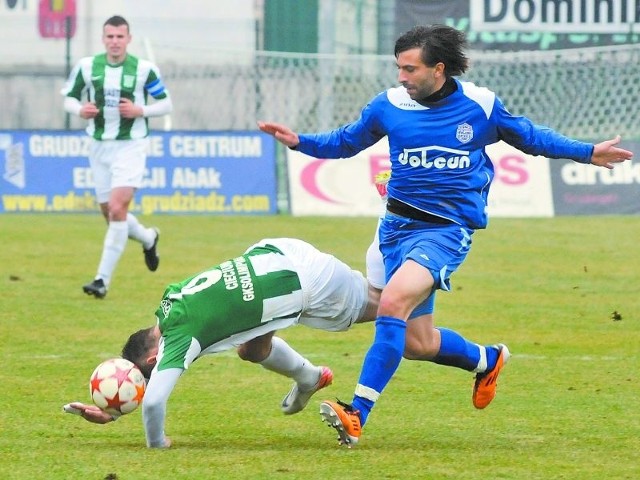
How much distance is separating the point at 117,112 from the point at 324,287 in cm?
640

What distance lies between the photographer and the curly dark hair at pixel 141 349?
655 centimetres

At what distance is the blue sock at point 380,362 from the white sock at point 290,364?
567 millimetres

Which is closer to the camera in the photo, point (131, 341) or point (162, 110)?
point (131, 341)

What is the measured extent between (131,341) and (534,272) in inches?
308

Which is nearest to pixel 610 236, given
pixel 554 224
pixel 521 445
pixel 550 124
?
pixel 554 224

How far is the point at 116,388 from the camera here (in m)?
6.35

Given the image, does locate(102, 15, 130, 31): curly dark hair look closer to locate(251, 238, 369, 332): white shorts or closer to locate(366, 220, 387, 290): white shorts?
locate(366, 220, 387, 290): white shorts

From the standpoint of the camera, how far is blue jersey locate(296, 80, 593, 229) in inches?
264

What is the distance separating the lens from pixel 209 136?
2028 cm

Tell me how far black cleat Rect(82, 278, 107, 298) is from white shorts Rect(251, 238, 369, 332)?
17.5ft

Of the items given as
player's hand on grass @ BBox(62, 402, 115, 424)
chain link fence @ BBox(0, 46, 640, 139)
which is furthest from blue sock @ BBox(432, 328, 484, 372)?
chain link fence @ BBox(0, 46, 640, 139)

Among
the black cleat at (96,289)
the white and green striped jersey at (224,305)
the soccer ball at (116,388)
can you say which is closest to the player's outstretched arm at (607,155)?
the white and green striped jersey at (224,305)

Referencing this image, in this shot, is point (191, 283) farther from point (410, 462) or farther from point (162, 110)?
point (162, 110)

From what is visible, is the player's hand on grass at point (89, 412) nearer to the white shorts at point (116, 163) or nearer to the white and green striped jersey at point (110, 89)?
the white shorts at point (116, 163)
